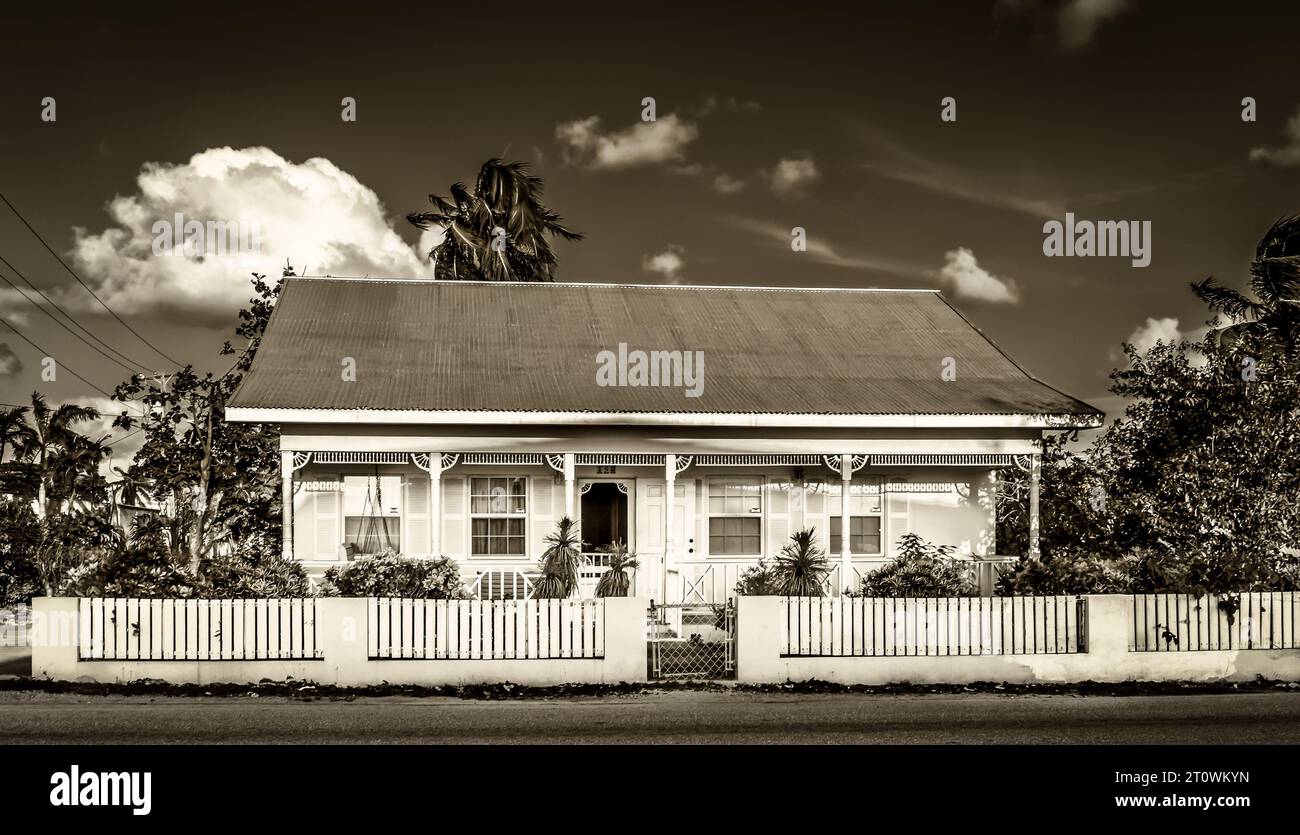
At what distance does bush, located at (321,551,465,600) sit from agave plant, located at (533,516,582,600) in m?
1.27

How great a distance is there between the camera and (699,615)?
17828mm

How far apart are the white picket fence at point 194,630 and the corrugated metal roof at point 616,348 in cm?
470

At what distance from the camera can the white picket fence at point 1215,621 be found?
1372 centimetres

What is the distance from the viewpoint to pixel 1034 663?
532 inches

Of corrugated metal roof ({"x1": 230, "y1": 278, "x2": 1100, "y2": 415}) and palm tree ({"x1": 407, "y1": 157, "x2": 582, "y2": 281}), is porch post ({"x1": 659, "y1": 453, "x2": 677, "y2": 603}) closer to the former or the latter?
corrugated metal roof ({"x1": 230, "y1": 278, "x2": 1100, "y2": 415})

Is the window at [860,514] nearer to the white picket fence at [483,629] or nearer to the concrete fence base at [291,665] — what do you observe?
the white picket fence at [483,629]

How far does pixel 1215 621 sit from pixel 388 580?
10543mm

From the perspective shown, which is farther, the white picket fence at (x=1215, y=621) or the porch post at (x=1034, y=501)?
the porch post at (x=1034, y=501)

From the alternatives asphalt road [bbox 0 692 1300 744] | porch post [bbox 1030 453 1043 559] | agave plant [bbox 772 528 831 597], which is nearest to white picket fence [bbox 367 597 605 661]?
asphalt road [bbox 0 692 1300 744]

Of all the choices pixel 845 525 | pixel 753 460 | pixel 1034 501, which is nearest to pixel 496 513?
pixel 753 460

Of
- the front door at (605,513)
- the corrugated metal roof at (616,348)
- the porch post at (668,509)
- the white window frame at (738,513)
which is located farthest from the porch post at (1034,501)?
the front door at (605,513)

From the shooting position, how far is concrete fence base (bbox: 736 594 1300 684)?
13.3 meters
